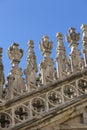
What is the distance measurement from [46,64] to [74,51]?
0.85 meters

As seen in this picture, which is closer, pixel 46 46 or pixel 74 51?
pixel 74 51

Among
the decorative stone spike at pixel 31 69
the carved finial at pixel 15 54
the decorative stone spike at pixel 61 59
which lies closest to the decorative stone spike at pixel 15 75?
the carved finial at pixel 15 54

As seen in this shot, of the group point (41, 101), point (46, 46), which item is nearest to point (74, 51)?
point (46, 46)

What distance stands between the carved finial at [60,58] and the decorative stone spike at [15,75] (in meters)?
0.96

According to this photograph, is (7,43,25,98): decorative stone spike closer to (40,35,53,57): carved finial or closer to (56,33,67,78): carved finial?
(40,35,53,57): carved finial

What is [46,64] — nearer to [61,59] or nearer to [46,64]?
[46,64]

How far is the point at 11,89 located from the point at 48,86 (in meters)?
0.86

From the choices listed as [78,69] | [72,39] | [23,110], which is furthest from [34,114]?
[72,39]

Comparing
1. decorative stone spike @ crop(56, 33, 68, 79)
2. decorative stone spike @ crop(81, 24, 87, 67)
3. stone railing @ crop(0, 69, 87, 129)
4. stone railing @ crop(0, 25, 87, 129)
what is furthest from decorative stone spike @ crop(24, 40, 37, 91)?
decorative stone spike @ crop(81, 24, 87, 67)

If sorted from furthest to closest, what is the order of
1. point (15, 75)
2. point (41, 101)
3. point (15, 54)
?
point (15, 54) < point (15, 75) < point (41, 101)

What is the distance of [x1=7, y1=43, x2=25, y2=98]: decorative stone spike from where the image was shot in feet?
32.1

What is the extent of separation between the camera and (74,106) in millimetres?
9477

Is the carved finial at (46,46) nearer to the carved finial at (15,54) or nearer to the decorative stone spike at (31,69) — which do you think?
the decorative stone spike at (31,69)

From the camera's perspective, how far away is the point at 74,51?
36.2 ft
